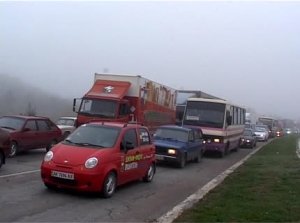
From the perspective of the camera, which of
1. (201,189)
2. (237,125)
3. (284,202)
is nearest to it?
(284,202)

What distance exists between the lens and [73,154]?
35.5 feet

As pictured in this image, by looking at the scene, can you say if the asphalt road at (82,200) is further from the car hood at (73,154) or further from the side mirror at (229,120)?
the side mirror at (229,120)

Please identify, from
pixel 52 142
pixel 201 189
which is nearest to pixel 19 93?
pixel 52 142

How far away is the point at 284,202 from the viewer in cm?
1012

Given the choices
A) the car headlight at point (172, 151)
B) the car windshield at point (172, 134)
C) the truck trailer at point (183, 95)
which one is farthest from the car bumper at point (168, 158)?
the truck trailer at point (183, 95)

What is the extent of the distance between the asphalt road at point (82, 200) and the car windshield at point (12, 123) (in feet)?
10.8

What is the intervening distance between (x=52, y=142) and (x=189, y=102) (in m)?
8.85

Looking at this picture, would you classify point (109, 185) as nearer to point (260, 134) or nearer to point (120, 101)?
point (120, 101)

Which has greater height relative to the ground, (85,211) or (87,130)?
(87,130)

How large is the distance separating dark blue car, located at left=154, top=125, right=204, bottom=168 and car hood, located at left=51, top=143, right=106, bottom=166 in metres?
8.07

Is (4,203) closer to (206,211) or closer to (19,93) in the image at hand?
(206,211)

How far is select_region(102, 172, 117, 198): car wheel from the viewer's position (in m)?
10.9

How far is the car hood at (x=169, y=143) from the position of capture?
1919 centimetres

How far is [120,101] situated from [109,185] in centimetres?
1236
